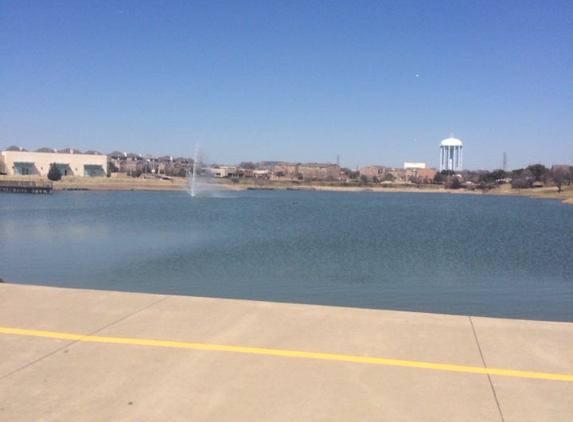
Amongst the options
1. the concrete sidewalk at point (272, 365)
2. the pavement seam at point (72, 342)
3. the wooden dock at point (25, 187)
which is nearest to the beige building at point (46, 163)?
the wooden dock at point (25, 187)

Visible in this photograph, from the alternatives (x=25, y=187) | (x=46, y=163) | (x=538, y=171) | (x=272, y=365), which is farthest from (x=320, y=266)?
(x=538, y=171)

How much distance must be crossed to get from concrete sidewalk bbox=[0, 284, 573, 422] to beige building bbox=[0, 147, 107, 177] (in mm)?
161358

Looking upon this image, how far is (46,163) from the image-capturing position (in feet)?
516

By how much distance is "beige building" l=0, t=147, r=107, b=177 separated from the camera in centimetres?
15350

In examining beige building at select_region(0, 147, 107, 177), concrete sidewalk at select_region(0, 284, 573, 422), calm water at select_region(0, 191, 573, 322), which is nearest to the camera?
concrete sidewalk at select_region(0, 284, 573, 422)

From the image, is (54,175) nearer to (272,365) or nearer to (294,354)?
(294,354)

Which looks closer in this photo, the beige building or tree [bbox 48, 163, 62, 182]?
tree [bbox 48, 163, 62, 182]

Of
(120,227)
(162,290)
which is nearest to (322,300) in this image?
(162,290)

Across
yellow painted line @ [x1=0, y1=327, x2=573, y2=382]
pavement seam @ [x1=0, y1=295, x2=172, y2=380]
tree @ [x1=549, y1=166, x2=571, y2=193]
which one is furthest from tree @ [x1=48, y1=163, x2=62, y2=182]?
yellow painted line @ [x1=0, y1=327, x2=573, y2=382]

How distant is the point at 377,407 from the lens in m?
4.77

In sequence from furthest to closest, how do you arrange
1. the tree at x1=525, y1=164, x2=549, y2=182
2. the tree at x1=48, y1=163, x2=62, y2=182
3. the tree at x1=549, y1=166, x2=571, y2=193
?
the tree at x1=525, y1=164, x2=549, y2=182, the tree at x1=549, y1=166, x2=571, y2=193, the tree at x1=48, y1=163, x2=62, y2=182

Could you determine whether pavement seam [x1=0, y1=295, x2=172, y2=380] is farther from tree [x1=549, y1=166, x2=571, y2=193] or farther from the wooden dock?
tree [x1=549, y1=166, x2=571, y2=193]

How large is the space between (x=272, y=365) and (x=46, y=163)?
166 m

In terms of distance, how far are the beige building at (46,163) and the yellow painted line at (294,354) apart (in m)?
162
